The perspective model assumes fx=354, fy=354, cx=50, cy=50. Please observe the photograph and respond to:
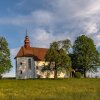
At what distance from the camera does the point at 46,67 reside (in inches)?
4018

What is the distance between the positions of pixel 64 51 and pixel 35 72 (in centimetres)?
1794

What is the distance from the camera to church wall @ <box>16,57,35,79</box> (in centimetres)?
10881

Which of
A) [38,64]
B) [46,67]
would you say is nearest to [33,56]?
[38,64]

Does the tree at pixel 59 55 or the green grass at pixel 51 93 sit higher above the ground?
the tree at pixel 59 55

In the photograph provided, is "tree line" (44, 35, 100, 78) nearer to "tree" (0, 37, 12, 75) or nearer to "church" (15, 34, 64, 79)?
"church" (15, 34, 64, 79)

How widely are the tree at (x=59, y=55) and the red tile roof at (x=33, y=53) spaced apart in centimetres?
1550

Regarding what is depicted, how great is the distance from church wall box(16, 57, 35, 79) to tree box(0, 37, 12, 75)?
1626 centimetres

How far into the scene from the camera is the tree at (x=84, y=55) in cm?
10525

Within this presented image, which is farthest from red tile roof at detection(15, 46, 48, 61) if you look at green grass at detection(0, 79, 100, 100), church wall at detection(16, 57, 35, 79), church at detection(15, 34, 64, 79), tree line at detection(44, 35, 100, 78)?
green grass at detection(0, 79, 100, 100)

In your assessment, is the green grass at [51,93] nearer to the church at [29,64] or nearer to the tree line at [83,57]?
the tree line at [83,57]

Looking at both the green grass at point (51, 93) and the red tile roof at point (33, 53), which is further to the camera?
the red tile roof at point (33, 53)

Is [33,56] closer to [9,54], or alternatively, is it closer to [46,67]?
[46,67]

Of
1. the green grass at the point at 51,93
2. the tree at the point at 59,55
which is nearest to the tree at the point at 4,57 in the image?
the tree at the point at 59,55

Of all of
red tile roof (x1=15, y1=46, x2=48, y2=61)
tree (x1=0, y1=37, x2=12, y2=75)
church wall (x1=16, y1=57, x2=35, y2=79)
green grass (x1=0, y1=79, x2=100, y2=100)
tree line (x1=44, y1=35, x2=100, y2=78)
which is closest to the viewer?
green grass (x1=0, y1=79, x2=100, y2=100)
